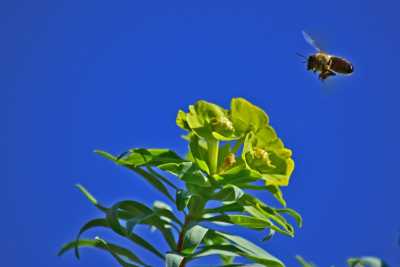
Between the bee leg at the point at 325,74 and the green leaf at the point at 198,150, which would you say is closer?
the green leaf at the point at 198,150

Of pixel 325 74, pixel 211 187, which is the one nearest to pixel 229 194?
pixel 211 187

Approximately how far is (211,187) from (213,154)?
0.21 metres

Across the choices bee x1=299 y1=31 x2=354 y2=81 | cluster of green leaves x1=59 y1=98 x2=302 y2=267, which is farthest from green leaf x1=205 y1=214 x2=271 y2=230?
bee x1=299 y1=31 x2=354 y2=81

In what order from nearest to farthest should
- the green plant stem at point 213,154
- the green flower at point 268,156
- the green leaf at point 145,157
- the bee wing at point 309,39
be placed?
the green leaf at point 145,157
the green flower at point 268,156
the green plant stem at point 213,154
the bee wing at point 309,39

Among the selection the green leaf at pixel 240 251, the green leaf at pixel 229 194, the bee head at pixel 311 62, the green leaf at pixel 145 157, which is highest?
the bee head at pixel 311 62

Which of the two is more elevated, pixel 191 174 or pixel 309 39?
pixel 309 39

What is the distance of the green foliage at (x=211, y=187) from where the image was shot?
2402 mm

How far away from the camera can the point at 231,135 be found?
2.69 metres

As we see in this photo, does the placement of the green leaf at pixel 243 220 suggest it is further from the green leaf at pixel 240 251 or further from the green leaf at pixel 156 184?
the green leaf at pixel 156 184

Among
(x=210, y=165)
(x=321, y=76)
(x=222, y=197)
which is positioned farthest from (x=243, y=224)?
(x=321, y=76)

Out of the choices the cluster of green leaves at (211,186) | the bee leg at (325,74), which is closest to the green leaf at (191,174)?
the cluster of green leaves at (211,186)

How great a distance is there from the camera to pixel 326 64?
12.1 ft

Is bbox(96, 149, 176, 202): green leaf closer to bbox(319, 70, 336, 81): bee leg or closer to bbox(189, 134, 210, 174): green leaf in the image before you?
bbox(189, 134, 210, 174): green leaf

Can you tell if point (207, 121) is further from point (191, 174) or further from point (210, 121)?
point (191, 174)
